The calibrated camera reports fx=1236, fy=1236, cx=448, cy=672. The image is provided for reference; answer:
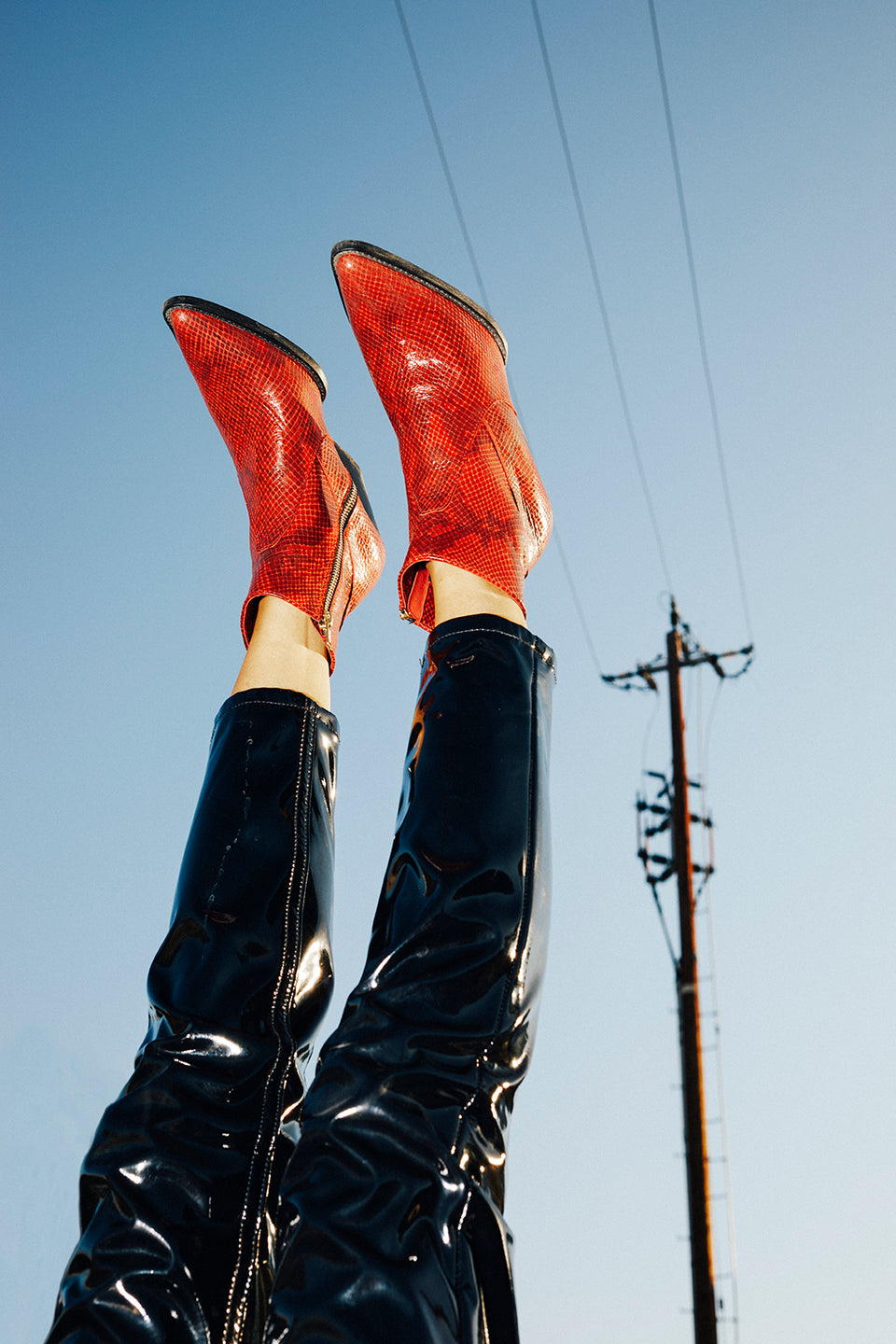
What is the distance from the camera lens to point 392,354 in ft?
5.38

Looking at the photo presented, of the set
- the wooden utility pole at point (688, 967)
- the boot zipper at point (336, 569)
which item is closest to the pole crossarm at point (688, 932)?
the wooden utility pole at point (688, 967)

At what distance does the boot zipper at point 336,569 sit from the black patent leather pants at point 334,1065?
→ 0.78 feet

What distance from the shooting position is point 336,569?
1793 mm

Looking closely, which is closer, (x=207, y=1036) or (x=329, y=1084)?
(x=329, y=1084)

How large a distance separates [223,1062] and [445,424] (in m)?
0.82

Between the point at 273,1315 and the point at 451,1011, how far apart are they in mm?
293

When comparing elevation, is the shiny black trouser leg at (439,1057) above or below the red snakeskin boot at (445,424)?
below

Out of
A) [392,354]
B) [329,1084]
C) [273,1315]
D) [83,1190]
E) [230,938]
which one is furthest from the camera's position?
[392,354]

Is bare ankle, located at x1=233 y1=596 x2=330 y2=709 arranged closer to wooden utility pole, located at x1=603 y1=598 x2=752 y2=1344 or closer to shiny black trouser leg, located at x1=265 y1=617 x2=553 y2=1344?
shiny black trouser leg, located at x1=265 y1=617 x2=553 y2=1344

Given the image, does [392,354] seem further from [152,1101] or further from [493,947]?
[152,1101]

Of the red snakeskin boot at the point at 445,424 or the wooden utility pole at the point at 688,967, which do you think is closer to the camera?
the red snakeskin boot at the point at 445,424

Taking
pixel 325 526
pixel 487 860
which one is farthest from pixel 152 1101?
pixel 325 526

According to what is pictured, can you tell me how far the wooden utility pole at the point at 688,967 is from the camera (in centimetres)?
809

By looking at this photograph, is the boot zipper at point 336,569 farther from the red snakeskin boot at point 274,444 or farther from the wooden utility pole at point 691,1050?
the wooden utility pole at point 691,1050
